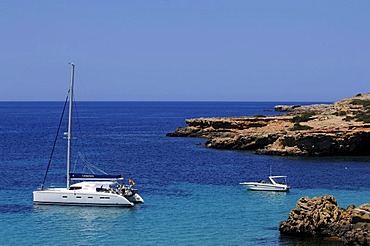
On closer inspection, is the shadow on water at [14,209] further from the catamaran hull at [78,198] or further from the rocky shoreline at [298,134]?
the rocky shoreline at [298,134]

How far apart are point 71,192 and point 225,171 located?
24.8m

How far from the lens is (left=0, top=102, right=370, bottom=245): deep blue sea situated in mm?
42219

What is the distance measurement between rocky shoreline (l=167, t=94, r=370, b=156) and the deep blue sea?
2704 mm

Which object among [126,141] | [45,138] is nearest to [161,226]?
[126,141]

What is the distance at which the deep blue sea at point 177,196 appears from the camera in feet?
139

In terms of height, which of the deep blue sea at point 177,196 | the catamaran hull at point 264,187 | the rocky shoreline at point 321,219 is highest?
the rocky shoreline at point 321,219

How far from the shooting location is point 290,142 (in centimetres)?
8800

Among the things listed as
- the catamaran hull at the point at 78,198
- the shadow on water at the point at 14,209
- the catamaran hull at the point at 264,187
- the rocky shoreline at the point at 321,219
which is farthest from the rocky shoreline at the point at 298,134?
the rocky shoreline at the point at 321,219

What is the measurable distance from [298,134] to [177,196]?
35.6 m

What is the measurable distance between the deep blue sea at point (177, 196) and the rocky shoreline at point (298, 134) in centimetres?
270

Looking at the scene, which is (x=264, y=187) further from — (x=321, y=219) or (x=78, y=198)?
(x=321, y=219)

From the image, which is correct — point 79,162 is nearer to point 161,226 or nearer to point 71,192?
point 71,192

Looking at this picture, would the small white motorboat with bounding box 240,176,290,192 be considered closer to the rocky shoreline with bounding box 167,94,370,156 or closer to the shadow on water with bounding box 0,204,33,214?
the shadow on water with bounding box 0,204,33,214

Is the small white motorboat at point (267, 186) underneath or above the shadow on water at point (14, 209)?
above
